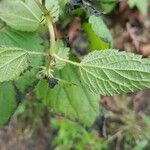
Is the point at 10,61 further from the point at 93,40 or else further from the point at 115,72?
the point at 93,40

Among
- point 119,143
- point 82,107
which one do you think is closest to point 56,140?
point 119,143

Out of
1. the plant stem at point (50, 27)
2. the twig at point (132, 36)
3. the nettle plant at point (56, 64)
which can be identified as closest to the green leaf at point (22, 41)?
the nettle plant at point (56, 64)

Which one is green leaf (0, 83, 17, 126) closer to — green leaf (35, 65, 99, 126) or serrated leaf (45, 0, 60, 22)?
green leaf (35, 65, 99, 126)

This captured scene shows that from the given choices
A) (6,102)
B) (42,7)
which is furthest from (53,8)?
(6,102)

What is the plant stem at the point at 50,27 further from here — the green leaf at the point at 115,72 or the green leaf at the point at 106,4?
the green leaf at the point at 106,4

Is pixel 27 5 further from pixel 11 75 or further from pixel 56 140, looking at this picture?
pixel 56 140

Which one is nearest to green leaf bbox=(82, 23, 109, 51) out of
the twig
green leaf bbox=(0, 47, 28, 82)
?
green leaf bbox=(0, 47, 28, 82)

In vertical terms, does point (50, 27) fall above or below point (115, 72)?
above

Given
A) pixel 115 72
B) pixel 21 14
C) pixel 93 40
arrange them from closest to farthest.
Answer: pixel 115 72 → pixel 21 14 → pixel 93 40
